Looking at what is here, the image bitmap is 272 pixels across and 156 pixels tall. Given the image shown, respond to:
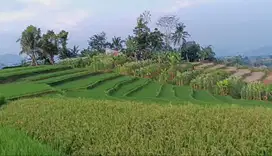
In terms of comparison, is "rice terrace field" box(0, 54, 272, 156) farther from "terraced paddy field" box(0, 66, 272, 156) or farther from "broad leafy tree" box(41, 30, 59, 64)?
"broad leafy tree" box(41, 30, 59, 64)

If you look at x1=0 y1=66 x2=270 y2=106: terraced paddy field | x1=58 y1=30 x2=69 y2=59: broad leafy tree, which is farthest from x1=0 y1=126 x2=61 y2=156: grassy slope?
x1=58 y1=30 x2=69 y2=59: broad leafy tree

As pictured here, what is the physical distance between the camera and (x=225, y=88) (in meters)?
16.7

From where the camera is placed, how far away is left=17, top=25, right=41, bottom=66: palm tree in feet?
96.2

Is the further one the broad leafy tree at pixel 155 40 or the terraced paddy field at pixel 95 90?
the broad leafy tree at pixel 155 40

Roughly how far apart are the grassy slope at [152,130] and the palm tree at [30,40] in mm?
24954

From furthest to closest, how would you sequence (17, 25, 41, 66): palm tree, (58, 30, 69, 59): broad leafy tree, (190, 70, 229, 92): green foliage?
(58, 30, 69, 59): broad leafy tree < (17, 25, 41, 66): palm tree < (190, 70, 229, 92): green foliage

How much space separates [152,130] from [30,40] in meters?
27.0

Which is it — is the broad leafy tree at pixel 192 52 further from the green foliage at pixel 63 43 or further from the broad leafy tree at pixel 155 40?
the green foliage at pixel 63 43

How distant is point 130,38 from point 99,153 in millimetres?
29862

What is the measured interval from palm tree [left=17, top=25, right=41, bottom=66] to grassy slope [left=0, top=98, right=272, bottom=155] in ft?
81.9

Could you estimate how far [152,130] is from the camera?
412cm

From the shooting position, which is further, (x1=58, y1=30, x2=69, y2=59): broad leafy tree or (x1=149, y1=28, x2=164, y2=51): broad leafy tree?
(x1=149, y1=28, x2=164, y2=51): broad leafy tree

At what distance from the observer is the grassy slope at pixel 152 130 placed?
3.65 m

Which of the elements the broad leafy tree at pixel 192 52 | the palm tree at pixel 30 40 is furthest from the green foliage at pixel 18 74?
the broad leafy tree at pixel 192 52
